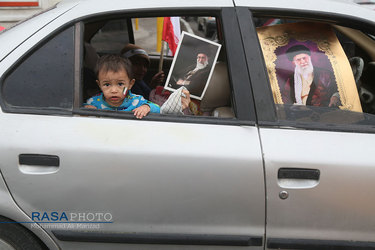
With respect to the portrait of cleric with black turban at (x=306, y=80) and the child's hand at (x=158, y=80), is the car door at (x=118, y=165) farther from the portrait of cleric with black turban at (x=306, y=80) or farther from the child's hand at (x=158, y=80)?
the child's hand at (x=158, y=80)

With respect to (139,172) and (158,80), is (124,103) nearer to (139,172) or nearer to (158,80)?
(139,172)

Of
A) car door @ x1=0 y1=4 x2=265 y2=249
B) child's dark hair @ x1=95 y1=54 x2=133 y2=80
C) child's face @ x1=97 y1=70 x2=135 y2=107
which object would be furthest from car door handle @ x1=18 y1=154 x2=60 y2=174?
child's dark hair @ x1=95 y1=54 x2=133 y2=80

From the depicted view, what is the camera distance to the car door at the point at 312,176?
1924 mm

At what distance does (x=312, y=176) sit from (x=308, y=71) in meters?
0.58

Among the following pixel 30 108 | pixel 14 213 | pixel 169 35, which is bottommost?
pixel 14 213

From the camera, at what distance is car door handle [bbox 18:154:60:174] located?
1880 mm

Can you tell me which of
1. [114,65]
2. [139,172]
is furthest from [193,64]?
[139,172]

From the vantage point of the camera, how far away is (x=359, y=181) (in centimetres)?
194

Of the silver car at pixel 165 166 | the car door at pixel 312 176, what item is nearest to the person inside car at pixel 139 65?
the silver car at pixel 165 166

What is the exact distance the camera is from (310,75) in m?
2.17

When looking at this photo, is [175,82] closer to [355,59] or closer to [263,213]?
[263,213]

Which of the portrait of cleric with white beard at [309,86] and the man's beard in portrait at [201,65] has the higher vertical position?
the man's beard in portrait at [201,65]

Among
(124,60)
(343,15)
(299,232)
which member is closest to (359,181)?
(299,232)

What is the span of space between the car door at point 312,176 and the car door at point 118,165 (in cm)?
6
